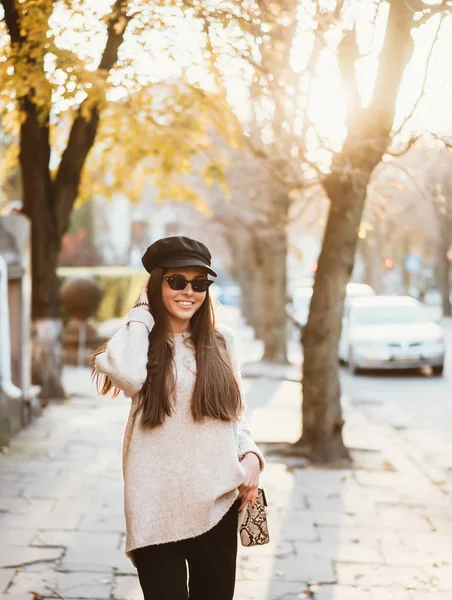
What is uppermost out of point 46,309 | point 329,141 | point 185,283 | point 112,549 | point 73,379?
point 329,141

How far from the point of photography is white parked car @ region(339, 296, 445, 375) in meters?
17.2

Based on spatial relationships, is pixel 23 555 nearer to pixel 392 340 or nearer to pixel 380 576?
pixel 380 576

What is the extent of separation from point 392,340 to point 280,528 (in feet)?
38.9

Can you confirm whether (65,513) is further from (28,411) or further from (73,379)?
(73,379)

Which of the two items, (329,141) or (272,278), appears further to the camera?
(272,278)

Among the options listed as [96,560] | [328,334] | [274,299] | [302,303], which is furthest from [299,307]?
[96,560]

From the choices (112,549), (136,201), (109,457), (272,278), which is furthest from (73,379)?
(112,549)

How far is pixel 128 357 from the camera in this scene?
9.67 feet

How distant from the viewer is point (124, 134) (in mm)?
12320

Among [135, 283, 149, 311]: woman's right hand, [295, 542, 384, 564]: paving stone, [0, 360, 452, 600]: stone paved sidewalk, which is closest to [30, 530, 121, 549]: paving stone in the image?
[0, 360, 452, 600]: stone paved sidewalk

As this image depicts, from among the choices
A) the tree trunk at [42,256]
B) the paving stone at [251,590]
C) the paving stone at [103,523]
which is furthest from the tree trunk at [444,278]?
the paving stone at [251,590]

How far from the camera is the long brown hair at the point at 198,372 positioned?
2934 millimetres

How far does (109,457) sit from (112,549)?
3.02 metres

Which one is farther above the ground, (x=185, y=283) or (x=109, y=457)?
(x=185, y=283)
